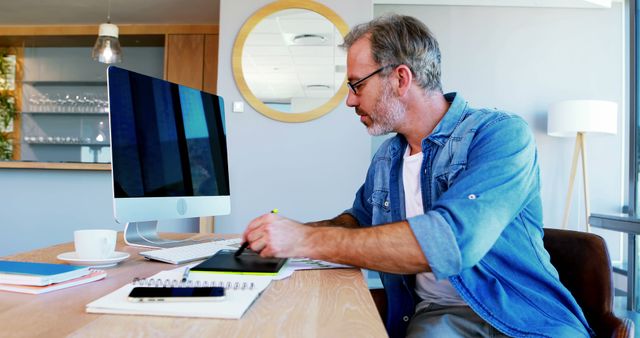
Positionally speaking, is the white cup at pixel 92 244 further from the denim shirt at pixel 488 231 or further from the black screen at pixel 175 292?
the denim shirt at pixel 488 231

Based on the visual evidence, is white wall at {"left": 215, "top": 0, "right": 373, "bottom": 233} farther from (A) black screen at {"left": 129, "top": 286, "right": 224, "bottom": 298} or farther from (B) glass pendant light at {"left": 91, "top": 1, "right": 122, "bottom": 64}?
(A) black screen at {"left": 129, "top": 286, "right": 224, "bottom": 298}

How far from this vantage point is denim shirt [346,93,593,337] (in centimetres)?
86

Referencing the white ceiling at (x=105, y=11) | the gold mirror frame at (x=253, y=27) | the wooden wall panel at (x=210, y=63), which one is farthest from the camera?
the wooden wall panel at (x=210, y=63)

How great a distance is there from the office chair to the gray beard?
45 centimetres

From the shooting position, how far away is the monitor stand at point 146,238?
1.36m

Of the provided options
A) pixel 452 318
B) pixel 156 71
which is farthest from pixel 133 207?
pixel 156 71

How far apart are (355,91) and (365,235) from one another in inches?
21.2

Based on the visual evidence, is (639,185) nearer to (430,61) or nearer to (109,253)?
(430,61)

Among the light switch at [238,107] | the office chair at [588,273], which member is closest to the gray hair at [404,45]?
the office chair at [588,273]

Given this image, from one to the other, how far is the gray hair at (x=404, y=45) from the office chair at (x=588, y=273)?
0.49m

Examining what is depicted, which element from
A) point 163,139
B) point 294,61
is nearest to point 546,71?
point 294,61

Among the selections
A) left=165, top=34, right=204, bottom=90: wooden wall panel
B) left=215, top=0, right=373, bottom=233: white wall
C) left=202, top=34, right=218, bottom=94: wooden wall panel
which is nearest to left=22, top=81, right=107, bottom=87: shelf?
left=165, top=34, right=204, bottom=90: wooden wall panel

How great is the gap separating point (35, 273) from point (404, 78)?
2.89 feet

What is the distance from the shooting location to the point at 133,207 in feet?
4.12
